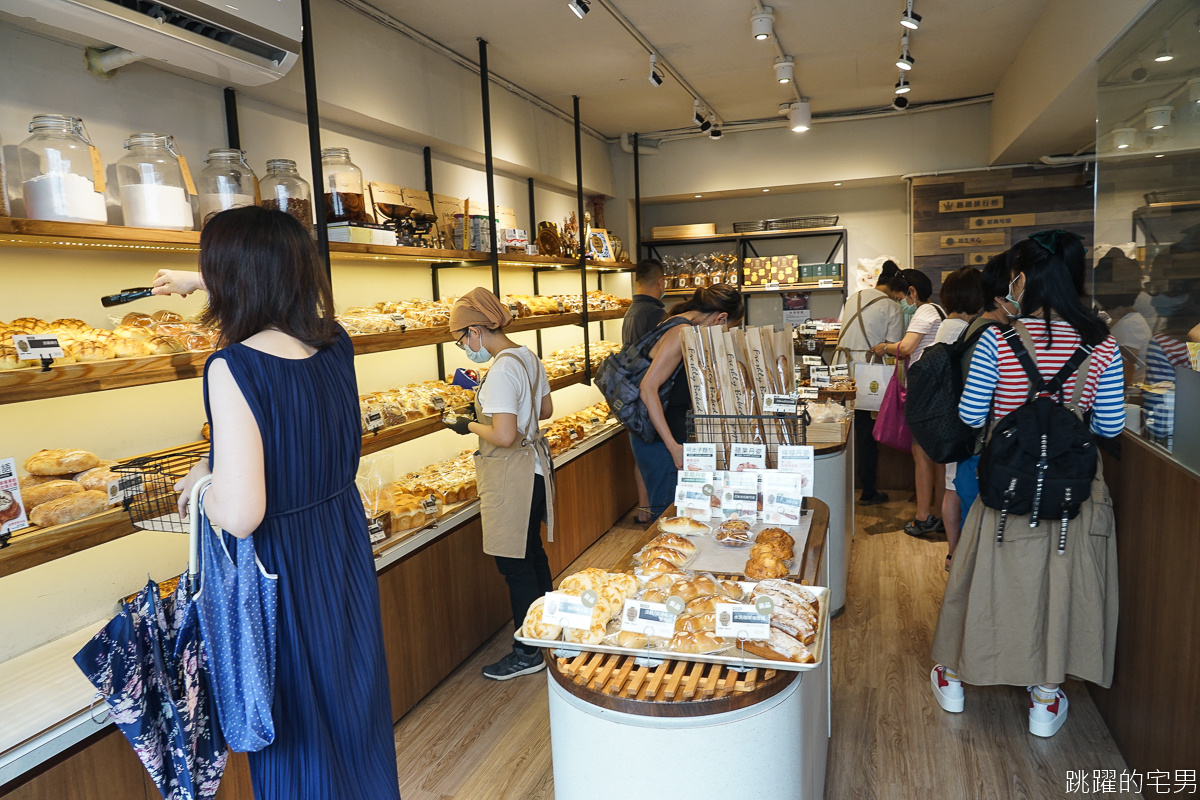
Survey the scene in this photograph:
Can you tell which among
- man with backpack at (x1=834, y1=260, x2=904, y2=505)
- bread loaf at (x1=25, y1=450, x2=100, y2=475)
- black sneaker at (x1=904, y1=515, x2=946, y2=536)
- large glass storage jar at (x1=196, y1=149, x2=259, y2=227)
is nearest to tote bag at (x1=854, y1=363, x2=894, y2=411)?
man with backpack at (x1=834, y1=260, x2=904, y2=505)

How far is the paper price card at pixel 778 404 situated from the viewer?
2.43 metres

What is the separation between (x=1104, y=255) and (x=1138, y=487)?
1.39 metres

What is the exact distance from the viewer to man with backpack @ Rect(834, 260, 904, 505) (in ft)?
17.7

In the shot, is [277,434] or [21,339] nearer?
[277,434]

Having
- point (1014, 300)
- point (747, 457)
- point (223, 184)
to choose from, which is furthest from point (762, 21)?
point (223, 184)

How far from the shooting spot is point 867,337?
17.8ft

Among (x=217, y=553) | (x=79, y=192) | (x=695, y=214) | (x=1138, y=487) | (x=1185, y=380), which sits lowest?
(x=1138, y=487)

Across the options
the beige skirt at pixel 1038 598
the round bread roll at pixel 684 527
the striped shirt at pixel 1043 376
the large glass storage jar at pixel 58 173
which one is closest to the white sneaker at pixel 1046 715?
the beige skirt at pixel 1038 598

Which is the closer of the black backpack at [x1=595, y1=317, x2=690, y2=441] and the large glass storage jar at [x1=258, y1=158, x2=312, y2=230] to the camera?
the large glass storage jar at [x1=258, y1=158, x2=312, y2=230]

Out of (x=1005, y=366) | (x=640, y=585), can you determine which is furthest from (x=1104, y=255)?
(x=640, y=585)

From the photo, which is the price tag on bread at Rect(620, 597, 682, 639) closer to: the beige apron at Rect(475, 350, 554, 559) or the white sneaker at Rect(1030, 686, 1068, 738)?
the beige apron at Rect(475, 350, 554, 559)

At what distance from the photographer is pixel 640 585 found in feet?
5.31

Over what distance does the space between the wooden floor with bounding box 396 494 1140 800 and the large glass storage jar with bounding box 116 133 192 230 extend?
6.23 ft

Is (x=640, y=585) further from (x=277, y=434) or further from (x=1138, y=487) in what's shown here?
(x=1138, y=487)
